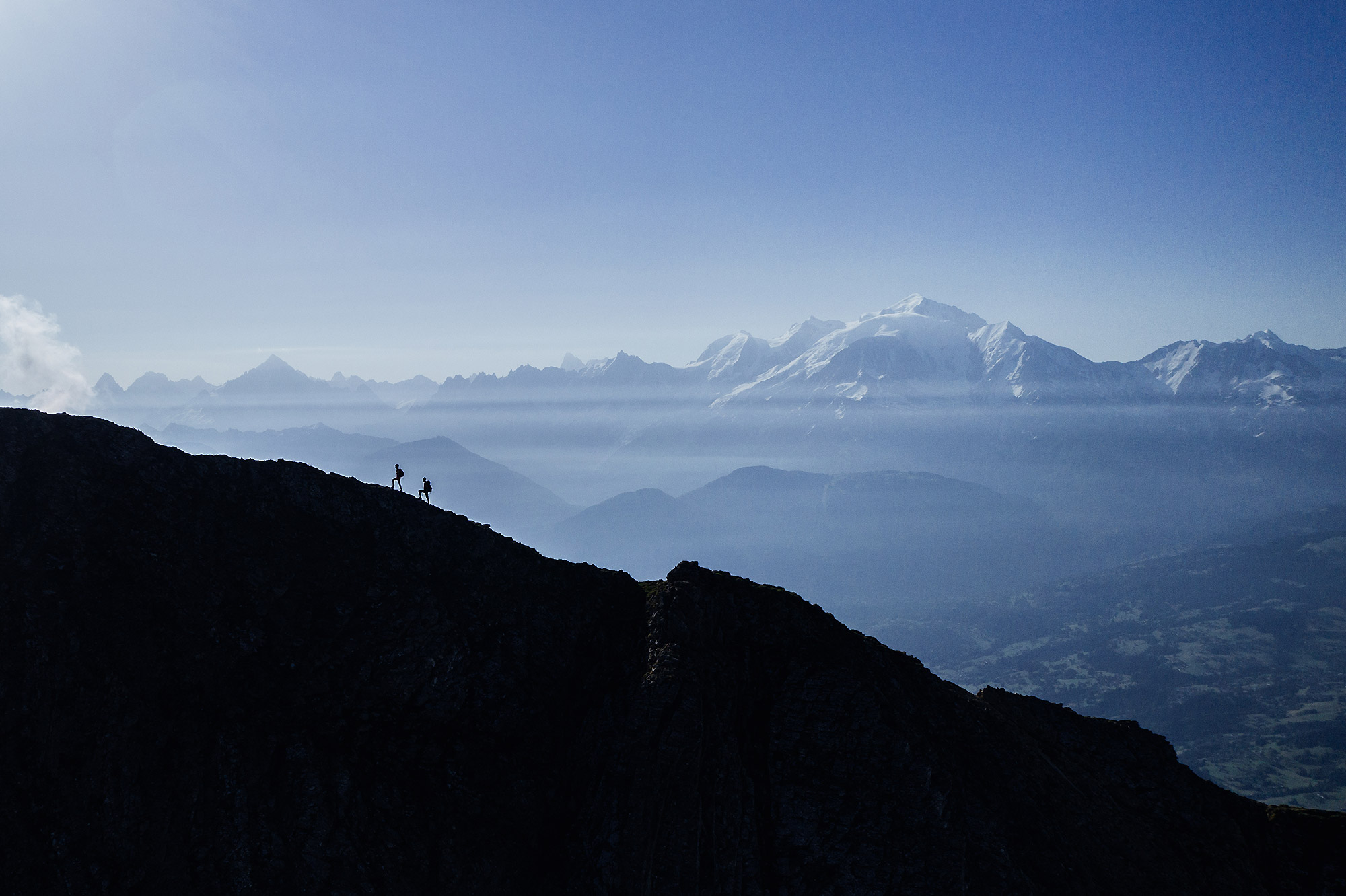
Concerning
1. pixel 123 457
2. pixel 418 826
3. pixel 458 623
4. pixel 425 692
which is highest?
pixel 123 457

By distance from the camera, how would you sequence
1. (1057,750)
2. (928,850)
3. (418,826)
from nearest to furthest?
(418,826) → (928,850) → (1057,750)

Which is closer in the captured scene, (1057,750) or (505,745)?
(505,745)

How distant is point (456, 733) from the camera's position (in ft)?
125

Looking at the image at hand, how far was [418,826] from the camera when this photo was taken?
3494 cm

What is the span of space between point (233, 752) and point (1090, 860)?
50.3m

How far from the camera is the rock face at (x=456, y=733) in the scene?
104ft

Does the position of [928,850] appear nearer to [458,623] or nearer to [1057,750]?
[1057,750]

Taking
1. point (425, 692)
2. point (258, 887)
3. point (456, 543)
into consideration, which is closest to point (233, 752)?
point (258, 887)

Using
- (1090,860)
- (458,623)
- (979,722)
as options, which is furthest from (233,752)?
(1090,860)

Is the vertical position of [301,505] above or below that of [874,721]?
above

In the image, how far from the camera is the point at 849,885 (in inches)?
1422

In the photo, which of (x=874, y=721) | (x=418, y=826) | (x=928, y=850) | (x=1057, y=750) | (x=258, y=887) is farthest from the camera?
(x=1057, y=750)

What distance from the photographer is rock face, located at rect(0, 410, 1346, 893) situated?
31.8 meters

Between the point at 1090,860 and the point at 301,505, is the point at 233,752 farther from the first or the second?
the point at 1090,860
